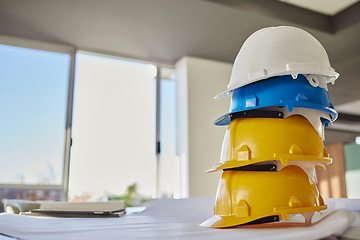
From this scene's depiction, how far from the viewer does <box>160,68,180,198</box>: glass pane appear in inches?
168

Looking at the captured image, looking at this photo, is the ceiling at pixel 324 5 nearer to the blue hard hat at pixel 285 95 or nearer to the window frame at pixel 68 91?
the window frame at pixel 68 91

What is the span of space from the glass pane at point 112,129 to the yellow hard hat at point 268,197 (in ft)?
11.8

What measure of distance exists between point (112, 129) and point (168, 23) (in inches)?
59.9

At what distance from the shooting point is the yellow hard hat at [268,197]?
53cm

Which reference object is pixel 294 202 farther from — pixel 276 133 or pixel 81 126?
pixel 81 126

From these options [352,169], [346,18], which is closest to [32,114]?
[346,18]

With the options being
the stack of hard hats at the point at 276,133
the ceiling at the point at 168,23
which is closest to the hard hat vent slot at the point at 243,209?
the stack of hard hats at the point at 276,133

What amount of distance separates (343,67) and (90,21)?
3463 millimetres

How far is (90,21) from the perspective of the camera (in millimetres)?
3502

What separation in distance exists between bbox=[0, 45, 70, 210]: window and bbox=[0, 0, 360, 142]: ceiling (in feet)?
1.03

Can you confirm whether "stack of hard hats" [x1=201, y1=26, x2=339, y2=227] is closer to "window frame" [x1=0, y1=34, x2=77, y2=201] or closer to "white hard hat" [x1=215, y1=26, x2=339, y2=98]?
"white hard hat" [x1=215, y1=26, x2=339, y2=98]

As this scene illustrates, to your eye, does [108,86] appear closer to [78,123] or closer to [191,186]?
[78,123]

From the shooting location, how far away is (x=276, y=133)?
22.1 inches

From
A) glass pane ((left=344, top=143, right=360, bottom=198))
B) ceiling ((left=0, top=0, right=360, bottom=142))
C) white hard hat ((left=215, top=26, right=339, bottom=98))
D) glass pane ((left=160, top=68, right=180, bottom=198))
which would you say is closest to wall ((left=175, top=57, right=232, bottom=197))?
glass pane ((left=160, top=68, right=180, bottom=198))
